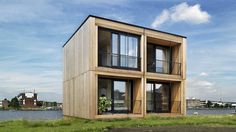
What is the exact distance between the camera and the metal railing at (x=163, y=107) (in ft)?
84.0

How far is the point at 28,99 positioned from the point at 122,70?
3246 centimetres

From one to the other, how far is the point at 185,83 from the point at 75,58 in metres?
8.48

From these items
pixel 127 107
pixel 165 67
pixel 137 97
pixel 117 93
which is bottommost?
pixel 127 107

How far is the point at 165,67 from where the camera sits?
26.4m

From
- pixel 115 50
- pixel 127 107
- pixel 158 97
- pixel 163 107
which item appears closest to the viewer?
pixel 115 50

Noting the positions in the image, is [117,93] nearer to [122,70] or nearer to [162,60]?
[122,70]

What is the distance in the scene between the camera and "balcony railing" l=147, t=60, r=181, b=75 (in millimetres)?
25844

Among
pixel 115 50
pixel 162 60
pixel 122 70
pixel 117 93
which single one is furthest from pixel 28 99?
pixel 122 70

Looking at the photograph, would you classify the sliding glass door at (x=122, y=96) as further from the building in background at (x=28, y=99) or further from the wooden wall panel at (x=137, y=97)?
the building in background at (x=28, y=99)

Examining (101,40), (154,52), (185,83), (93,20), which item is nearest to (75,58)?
(101,40)

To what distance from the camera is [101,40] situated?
2216 cm

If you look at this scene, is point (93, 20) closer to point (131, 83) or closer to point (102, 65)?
point (102, 65)

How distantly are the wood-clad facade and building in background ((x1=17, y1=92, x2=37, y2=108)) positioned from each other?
23719 mm

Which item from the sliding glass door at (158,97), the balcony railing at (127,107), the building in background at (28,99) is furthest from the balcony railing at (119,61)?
the building in background at (28,99)
